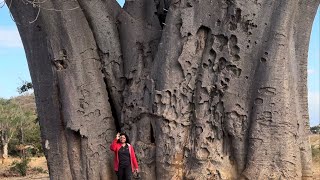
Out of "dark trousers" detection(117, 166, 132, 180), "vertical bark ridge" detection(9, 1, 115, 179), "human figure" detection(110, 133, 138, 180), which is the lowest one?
"dark trousers" detection(117, 166, 132, 180)

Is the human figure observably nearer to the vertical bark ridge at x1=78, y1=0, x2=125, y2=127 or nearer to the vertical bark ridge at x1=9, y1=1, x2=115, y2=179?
the vertical bark ridge at x1=9, y1=1, x2=115, y2=179

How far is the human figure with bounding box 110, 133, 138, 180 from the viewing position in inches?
206

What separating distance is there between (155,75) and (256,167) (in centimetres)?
139

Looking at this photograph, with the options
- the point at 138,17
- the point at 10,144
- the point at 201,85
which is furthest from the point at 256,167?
the point at 10,144

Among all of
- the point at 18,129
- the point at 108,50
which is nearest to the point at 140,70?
the point at 108,50

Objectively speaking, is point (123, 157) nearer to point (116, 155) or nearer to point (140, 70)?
point (116, 155)

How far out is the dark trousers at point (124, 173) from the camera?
17.4 feet

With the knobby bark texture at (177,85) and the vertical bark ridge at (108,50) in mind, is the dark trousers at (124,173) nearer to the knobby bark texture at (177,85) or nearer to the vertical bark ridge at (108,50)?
the knobby bark texture at (177,85)

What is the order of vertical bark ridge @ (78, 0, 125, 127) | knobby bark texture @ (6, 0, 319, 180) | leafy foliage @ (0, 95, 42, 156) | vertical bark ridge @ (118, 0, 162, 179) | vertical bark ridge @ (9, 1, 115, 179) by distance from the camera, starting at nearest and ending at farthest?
knobby bark texture @ (6, 0, 319, 180) → vertical bark ridge @ (118, 0, 162, 179) → vertical bark ridge @ (9, 1, 115, 179) → vertical bark ridge @ (78, 0, 125, 127) → leafy foliage @ (0, 95, 42, 156)

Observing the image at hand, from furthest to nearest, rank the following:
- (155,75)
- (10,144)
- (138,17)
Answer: (10,144), (138,17), (155,75)

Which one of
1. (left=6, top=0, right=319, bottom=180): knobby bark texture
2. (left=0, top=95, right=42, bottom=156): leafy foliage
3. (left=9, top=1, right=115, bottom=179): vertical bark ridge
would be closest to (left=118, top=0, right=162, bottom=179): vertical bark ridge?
(left=6, top=0, right=319, bottom=180): knobby bark texture

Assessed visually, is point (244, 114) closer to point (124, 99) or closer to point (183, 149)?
point (183, 149)

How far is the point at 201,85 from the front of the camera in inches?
208

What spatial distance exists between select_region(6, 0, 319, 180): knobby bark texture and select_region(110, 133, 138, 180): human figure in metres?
0.18
